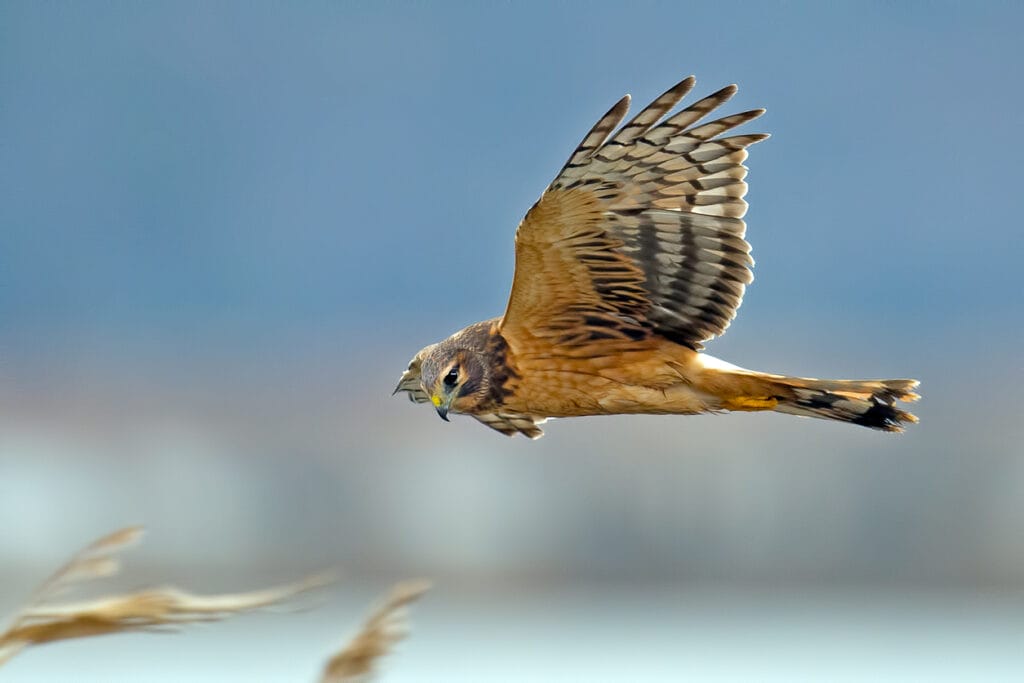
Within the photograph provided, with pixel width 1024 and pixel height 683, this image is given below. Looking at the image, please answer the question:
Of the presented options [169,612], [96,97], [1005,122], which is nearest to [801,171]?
[1005,122]

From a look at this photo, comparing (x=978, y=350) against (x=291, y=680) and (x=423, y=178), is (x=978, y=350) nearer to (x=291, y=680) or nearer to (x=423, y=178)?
(x=291, y=680)

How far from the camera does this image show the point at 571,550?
18031mm

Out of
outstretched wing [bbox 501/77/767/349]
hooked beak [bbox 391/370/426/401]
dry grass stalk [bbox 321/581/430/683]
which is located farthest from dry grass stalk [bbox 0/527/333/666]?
hooked beak [bbox 391/370/426/401]

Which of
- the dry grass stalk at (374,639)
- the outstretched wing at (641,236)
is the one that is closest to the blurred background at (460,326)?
the dry grass stalk at (374,639)

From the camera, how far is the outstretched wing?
9.49 feet

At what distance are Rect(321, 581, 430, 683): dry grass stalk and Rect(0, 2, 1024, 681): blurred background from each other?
0.02 meters

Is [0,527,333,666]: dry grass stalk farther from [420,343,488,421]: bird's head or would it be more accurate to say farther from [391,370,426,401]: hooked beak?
[391,370,426,401]: hooked beak

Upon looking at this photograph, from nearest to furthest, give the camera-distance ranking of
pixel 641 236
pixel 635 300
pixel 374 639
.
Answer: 1. pixel 374 639
2. pixel 641 236
3. pixel 635 300

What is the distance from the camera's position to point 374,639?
1123 millimetres

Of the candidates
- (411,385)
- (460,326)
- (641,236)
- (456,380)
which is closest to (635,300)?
(641,236)

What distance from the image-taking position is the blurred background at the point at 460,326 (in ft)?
54.2

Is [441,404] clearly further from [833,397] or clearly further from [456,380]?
[833,397]

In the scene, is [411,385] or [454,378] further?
[411,385]

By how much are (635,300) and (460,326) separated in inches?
1647
